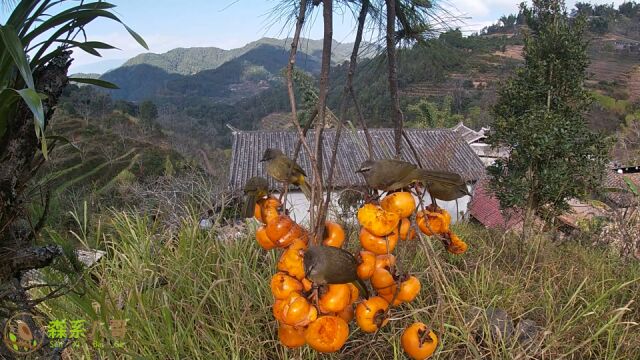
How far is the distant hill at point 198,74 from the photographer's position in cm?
7456

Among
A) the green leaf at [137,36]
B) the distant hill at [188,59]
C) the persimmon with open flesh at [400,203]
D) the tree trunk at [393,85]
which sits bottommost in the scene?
the persimmon with open flesh at [400,203]

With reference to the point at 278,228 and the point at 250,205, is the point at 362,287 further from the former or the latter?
the point at 250,205

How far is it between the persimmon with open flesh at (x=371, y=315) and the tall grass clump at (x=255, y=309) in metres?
0.40

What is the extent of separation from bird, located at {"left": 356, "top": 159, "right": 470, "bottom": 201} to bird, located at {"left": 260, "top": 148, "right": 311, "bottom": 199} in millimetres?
133

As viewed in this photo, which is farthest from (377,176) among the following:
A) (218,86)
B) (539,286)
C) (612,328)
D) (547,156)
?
(218,86)

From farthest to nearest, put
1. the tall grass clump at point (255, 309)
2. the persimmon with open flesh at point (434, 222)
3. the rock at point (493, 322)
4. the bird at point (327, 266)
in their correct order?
the rock at point (493, 322) < the tall grass clump at point (255, 309) < the persimmon with open flesh at point (434, 222) < the bird at point (327, 266)

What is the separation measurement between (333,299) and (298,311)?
0.05 m

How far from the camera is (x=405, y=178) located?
0.59 m

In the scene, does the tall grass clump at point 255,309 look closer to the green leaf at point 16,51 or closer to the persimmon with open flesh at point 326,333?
the persimmon with open flesh at point 326,333

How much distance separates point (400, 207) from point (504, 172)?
9418 millimetres

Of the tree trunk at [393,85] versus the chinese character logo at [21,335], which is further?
the chinese character logo at [21,335]

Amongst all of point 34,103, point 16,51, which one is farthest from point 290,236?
point 16,51

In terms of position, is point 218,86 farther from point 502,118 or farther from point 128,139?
point 502,118

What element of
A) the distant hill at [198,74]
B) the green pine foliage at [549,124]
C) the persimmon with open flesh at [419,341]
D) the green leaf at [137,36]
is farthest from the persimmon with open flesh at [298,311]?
Answer: the distant hill at [198,74]
